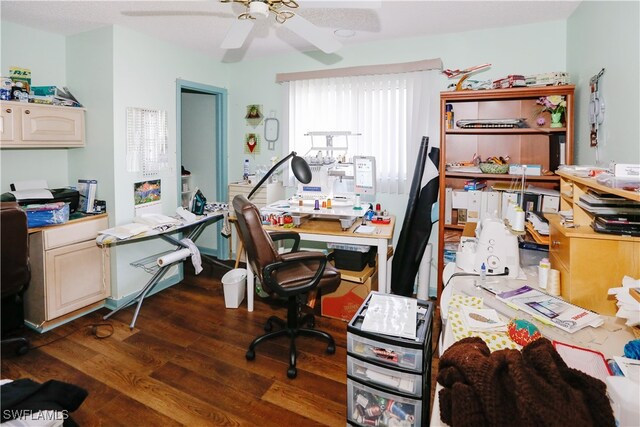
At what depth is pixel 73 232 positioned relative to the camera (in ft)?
9.82

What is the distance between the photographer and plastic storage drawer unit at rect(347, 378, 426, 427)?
1.42m

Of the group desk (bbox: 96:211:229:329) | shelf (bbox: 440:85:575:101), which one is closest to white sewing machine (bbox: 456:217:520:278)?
shelf (bbox: 440:85:575:101)

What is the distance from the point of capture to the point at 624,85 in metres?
2.04

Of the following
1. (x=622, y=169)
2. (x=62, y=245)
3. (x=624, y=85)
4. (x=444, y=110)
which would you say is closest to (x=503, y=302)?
(x=622, y=169)

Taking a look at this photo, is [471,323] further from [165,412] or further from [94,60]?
[94,60]

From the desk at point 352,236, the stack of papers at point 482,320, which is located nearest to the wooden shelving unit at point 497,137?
the desk at point 352,236

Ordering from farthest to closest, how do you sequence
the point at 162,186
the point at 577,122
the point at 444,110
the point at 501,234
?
1. the point at 162,186
2. the point at 444,110
3. the point at 577,122
4. the point at 501,234

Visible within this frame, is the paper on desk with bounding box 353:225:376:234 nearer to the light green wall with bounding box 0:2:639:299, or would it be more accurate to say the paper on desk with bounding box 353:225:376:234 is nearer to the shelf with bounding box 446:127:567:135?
the light green wall with bounding box 0:2:639:299

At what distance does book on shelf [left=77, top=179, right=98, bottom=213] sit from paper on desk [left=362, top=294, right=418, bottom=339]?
2693 millimetres

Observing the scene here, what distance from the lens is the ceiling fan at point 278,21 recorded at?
1.76 metres

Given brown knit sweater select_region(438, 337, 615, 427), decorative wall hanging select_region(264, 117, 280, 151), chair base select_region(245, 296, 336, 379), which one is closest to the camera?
brown knit sweater select_region(438, 337, 615, 427)

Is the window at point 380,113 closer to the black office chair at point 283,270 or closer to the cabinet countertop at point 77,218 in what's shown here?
the black office chair at point 283,270

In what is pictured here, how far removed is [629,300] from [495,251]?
26.4 inches

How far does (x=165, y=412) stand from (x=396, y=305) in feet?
4.50
